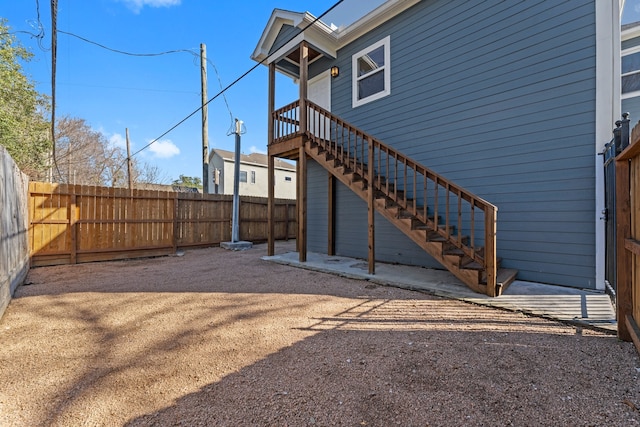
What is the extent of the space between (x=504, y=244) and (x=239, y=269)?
4687mm

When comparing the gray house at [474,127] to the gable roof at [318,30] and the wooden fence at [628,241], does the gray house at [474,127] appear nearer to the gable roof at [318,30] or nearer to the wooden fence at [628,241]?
the gable roof at [318,30]

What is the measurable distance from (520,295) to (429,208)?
6.97 ft

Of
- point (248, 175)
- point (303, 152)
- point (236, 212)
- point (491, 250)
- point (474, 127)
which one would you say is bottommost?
point (491, 250)

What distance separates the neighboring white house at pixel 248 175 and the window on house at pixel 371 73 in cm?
1446

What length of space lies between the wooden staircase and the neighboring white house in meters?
14.7

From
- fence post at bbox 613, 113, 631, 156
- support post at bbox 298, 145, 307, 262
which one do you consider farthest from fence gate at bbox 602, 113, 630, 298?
support post at bbox 298, 145, 307, 262

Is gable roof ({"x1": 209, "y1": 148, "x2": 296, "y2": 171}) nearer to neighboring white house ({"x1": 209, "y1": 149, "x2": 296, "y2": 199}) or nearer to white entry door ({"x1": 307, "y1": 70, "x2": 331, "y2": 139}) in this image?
neighboring white house ({"x1": 209, "y1": 149, "x2": 296, "y2": 199})

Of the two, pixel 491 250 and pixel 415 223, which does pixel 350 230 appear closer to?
pixel 415 223

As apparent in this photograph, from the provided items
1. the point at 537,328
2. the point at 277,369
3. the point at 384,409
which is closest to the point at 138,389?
the point at 277,369

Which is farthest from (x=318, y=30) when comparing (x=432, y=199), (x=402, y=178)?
(x=432, y=199)

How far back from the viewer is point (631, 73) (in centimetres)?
541

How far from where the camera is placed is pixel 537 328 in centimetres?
272

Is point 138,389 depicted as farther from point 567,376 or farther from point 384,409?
point 567,376

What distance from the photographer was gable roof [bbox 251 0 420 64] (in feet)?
19.2
